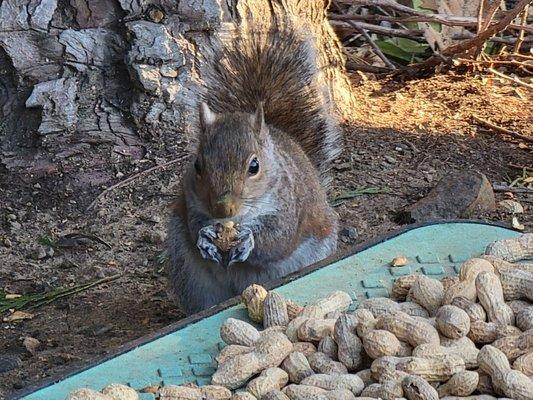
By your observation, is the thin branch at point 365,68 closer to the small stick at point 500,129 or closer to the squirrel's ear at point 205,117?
the small stick at point 500,129

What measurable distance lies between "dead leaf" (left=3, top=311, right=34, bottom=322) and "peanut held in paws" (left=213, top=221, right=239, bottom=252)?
23.5 inches

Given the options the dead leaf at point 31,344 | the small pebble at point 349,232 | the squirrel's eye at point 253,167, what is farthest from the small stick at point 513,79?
the dead leaf at point 31,344

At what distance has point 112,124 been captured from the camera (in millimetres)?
3379

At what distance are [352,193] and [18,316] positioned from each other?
112cm

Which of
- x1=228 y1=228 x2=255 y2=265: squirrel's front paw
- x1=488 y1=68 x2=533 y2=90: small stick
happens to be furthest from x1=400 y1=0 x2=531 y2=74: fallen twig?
x1=228 y1=228 x2=255 y2=265: squirrel's front paw

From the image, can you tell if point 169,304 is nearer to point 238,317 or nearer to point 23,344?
point 23,344

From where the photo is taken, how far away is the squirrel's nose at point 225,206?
2.38 meters

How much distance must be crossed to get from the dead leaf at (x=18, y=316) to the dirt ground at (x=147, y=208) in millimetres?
18

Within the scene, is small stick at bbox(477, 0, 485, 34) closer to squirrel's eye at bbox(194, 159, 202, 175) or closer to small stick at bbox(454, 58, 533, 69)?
small stick at bbox(454, 58, 533, 69)

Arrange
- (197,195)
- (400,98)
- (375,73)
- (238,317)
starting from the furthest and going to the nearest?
(375,73)
(400,98)
(197,195)
(238,317)

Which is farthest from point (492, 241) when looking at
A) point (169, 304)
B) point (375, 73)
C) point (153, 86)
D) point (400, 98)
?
point (375, 73)

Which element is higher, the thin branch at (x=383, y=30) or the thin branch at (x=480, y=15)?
the thin branch at (x=480, y=15)

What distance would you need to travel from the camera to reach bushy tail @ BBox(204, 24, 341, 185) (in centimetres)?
283

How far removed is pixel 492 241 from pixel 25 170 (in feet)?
5.40
